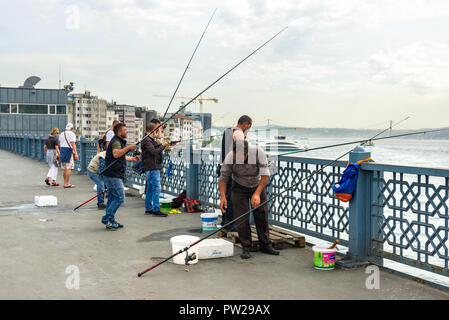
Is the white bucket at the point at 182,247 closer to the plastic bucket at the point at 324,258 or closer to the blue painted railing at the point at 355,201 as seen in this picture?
the plastic bucket at the point at 324,258

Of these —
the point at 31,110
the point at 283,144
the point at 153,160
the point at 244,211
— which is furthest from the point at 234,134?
the point at 31,110

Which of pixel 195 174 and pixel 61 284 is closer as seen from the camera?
pixel 61 284

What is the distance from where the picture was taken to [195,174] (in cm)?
1120

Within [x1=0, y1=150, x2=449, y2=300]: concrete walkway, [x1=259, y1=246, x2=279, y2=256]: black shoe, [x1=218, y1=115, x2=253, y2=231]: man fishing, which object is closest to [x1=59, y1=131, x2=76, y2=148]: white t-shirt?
[x1=0, y1=150, x2=449, y2=300]: concrete walkway

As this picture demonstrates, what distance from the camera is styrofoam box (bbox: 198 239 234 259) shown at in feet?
22.0

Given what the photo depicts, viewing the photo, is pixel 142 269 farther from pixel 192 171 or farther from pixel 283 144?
pixel 283 144

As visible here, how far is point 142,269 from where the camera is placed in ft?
20.4

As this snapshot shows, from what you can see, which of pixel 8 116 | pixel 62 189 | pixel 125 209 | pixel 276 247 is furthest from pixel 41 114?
pixel 276 247

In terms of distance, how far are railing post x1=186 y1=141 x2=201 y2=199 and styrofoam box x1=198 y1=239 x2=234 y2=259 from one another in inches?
169

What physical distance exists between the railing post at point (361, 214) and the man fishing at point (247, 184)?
3.51 feet

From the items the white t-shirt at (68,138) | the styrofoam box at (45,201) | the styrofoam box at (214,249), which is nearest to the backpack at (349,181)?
the styrofoam box at (214,249)

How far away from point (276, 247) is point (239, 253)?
1.81 feet

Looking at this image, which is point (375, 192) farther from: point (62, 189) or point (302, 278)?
point (62, 189)

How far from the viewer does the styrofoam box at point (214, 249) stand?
Answer: 6695 mm
